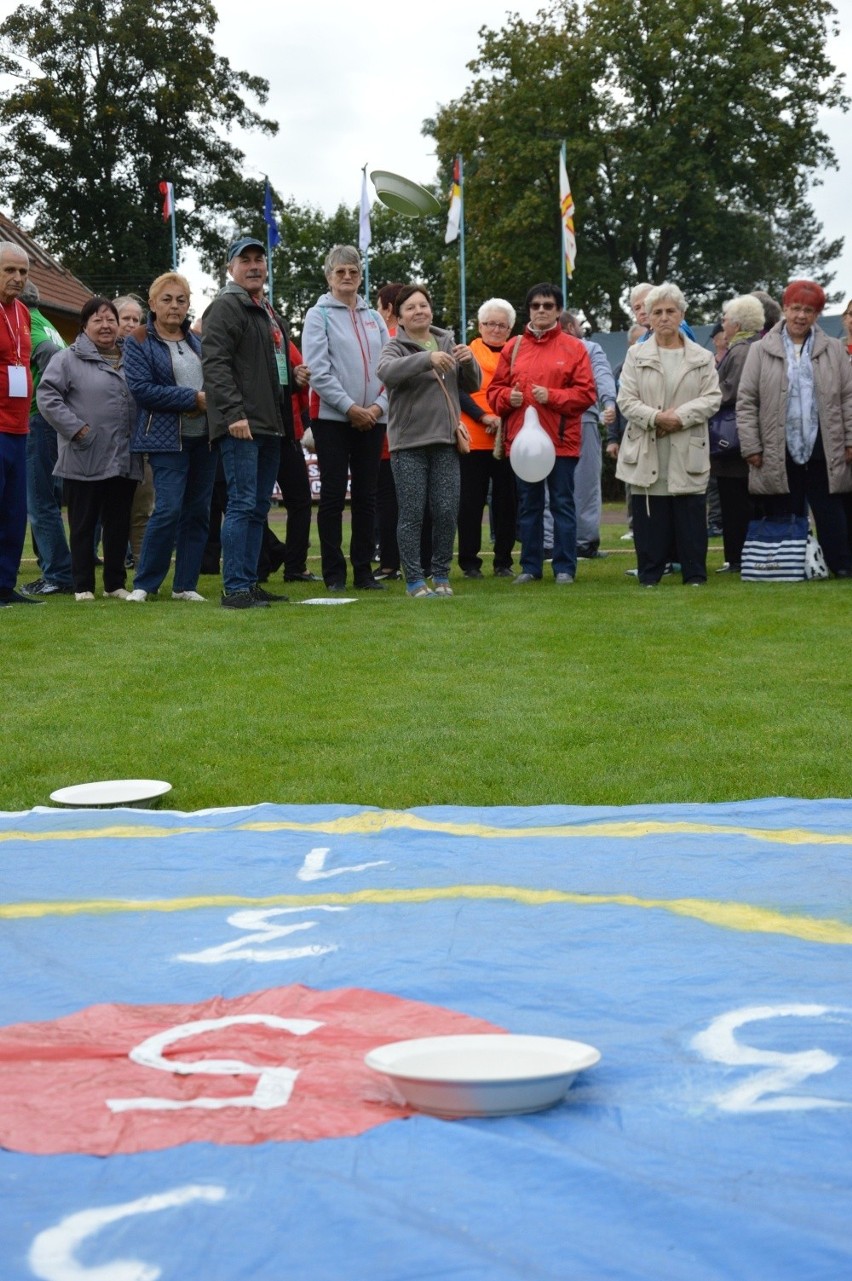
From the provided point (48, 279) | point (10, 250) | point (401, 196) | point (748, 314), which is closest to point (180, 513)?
point (10, 250)

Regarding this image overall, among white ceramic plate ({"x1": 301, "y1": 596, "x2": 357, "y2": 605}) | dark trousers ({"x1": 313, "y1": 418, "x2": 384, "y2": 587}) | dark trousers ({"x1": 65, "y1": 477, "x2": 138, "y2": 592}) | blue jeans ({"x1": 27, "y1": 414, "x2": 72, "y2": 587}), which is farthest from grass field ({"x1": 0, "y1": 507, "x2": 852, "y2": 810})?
blue jeans ({"x1": 27, "y1": 414, "x2": 72, "y2": 587})

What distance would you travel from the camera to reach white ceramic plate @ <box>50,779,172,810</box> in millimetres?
4449

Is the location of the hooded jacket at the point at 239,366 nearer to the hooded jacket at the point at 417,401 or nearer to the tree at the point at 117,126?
the hooded jacket at the point at 417,401

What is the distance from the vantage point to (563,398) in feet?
32.7

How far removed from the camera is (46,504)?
1068 cm

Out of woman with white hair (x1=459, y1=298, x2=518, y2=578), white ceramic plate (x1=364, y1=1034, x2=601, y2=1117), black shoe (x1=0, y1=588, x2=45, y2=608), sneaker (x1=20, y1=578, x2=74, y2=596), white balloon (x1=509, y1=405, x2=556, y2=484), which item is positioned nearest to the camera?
white ceramic plate (x1=364, y1=1034, x2=601, y2=1117)

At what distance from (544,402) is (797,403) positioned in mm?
1659

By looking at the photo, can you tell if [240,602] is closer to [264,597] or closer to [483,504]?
[264,597]

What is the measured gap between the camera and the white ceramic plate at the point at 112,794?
445 centimetres

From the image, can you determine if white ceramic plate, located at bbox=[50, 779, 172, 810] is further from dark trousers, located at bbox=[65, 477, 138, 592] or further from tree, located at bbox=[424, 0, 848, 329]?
tree, located at bbox=[424, 0, 848, 329]

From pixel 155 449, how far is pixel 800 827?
6.01 meters

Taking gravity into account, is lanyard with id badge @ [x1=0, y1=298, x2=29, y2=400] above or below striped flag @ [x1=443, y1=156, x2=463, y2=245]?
below

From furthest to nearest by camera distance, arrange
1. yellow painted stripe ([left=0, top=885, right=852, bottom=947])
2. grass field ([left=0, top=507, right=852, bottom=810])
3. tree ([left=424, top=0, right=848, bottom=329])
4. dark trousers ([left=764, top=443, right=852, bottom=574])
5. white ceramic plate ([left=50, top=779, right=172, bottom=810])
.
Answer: tree ([left=424, top=0, right=848, bottom=329])
dark trousers ([left=764, top=443, right=852, bottom=574])
grass field ([left=0, top=507, right=852, bottom=810])
white ceramic plate ([left=50, top=779, right=172, bottom=810])
yellow painted stripe ([left=0, top=885, right=852, bottom=947])

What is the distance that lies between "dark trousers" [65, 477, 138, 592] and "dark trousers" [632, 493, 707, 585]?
10.5 ft
